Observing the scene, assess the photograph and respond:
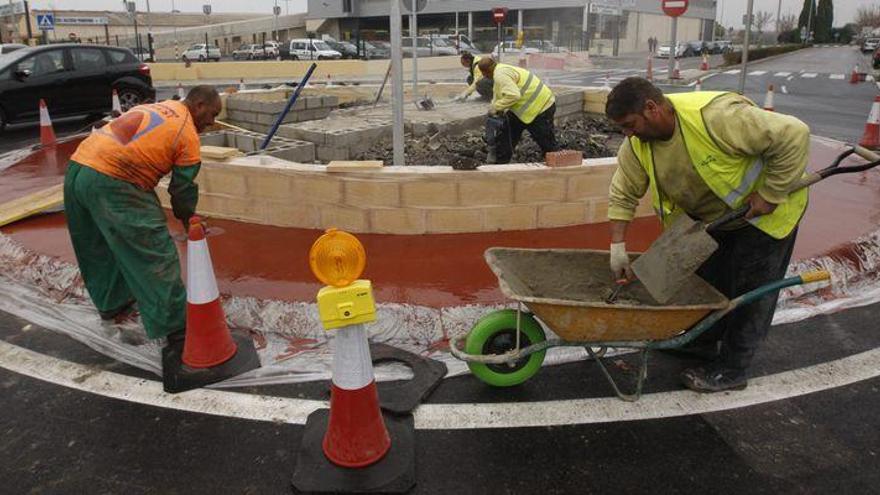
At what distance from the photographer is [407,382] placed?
3.35m

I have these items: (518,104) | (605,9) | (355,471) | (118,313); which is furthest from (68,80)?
(605,9)

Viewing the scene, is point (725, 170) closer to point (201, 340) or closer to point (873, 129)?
point (201, 340)

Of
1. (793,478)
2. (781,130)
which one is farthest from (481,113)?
(793,478)

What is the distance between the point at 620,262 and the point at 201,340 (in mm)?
2238

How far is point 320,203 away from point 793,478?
388cm

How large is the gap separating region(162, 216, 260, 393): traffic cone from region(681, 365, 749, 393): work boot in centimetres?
228

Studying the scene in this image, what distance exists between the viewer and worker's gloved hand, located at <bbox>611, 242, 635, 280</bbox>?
10.6ft

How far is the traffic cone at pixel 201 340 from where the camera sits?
336 centimetres

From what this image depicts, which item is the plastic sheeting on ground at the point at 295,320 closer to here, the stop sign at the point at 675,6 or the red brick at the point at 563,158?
the red brick at the point at 563,158

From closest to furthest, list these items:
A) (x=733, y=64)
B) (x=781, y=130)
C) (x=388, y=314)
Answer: (x=781, y=130), (x=388, y=314), (x=733, y=64)

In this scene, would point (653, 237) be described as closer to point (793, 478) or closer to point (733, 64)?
point (793, 478)

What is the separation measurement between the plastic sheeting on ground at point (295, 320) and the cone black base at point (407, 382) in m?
0.06

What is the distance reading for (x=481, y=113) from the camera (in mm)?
9508

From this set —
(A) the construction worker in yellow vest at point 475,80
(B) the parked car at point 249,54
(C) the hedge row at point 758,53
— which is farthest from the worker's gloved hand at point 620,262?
(B) the parked car at point 249,54
